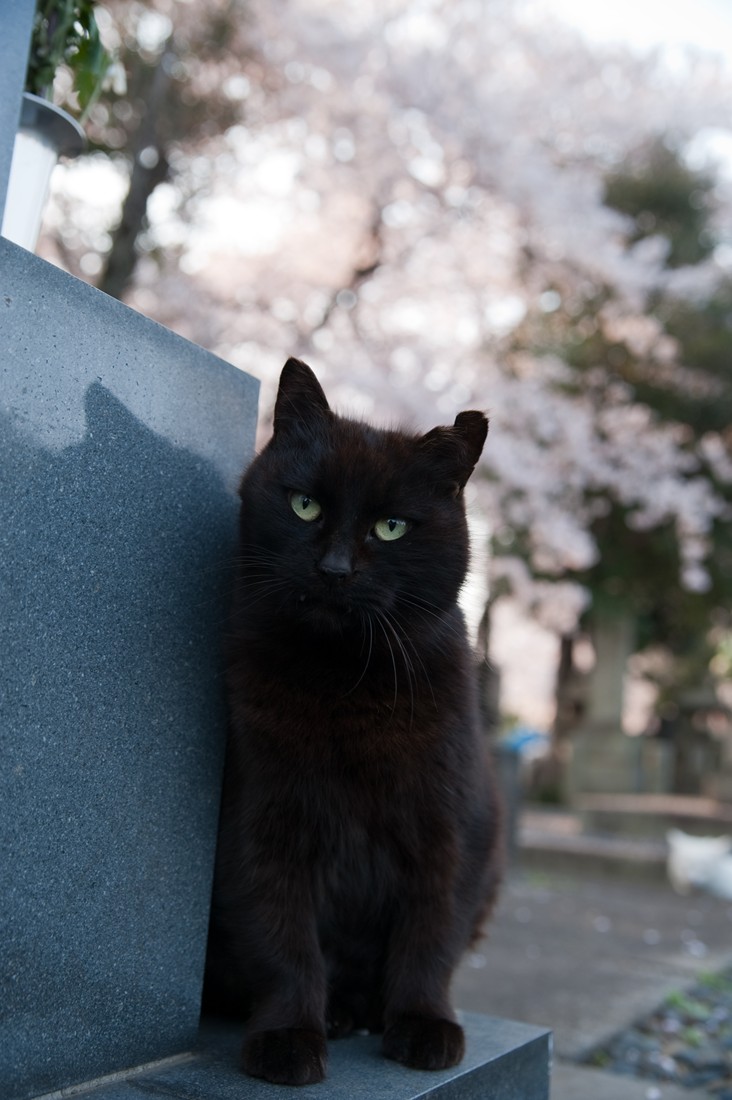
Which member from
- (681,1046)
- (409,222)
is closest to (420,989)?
(681,1046)

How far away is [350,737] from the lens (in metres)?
1.52

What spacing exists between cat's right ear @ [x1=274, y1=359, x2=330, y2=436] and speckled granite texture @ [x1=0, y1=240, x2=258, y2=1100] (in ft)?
0.44

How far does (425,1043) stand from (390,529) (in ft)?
2.63

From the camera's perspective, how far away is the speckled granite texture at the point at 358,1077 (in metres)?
1.41

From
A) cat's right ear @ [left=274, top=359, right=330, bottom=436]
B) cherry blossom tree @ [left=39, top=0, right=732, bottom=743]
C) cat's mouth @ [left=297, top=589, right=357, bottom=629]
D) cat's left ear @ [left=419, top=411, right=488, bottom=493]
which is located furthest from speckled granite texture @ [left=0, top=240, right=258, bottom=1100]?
cherry blossom tree @ [left=39, top=0, right=732, bottom=743]

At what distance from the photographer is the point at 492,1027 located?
6.35ft

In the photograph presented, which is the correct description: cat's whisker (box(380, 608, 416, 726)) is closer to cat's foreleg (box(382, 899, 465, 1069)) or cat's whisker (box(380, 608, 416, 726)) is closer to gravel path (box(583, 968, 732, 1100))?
cat's foreleg (box(382, 899, 465, 1069))

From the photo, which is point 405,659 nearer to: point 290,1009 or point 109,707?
point 109,707

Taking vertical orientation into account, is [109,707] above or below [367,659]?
below

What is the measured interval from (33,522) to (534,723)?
19.3 metres

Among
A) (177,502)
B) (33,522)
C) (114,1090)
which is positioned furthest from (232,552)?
(114,1090)

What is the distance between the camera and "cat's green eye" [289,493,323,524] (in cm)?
154

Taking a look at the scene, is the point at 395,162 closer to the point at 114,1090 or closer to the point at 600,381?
the point at 600,381

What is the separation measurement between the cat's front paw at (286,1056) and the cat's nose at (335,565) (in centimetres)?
68
